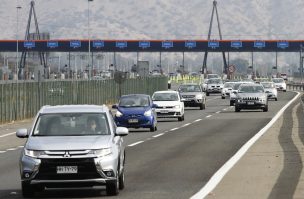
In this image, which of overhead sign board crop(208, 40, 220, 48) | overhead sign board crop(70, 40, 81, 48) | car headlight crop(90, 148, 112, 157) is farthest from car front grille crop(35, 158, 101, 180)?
overhead sign board crop(208, 40, 220, 48)

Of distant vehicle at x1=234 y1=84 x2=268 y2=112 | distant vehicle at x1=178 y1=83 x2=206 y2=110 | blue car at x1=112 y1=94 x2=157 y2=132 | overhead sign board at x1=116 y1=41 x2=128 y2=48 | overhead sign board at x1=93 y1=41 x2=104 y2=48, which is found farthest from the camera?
overhead sign board at x1=93 y1=41 x2=104 y2=48

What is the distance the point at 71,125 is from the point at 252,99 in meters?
43.3

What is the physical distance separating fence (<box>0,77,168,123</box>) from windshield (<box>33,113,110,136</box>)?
1357 inches

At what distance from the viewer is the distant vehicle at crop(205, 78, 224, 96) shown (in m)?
106

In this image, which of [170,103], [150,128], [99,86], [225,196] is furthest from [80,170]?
[99,86]

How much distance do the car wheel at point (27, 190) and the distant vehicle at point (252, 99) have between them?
145 ft

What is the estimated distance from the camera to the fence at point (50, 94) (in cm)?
5331

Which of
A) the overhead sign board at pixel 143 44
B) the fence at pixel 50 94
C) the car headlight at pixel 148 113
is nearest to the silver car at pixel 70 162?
the car headlight at pixel 148 113

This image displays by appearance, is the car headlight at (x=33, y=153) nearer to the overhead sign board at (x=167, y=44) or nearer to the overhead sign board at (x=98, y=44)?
the overhead sign board at (x=167, y=44)

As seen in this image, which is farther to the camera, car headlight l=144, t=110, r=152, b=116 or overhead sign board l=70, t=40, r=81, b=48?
overhead sign board l=70, t=40, r=81, b=48

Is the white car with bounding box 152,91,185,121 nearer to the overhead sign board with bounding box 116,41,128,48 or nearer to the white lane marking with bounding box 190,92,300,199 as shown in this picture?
the white lane marking with bounding box 190,92,300,199

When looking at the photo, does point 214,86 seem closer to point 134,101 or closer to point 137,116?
point 134,101

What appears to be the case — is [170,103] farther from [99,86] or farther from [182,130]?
[99,86]

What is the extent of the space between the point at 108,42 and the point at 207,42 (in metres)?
14.3
